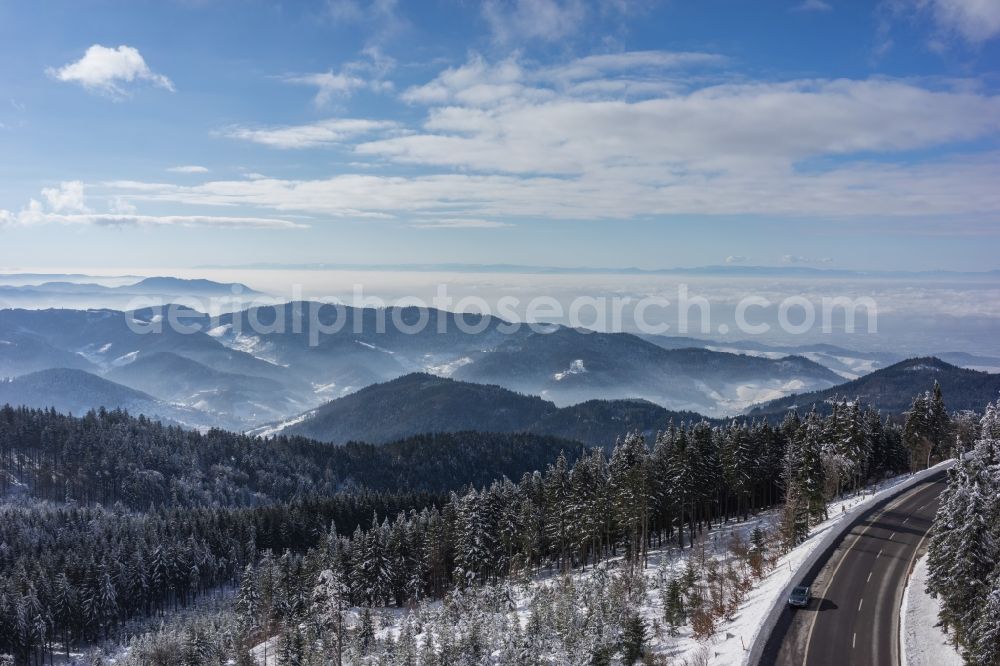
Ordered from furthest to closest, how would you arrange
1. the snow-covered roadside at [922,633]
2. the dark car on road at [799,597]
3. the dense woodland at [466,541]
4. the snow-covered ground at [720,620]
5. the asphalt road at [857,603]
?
1. the dense woodland at [466,541]
2. the dark car on road at [799,597]
3. the snow-covered ground at [720,620]
4. the asphalt road at [857,603]
5. the snow-covered roadside at [922,633]

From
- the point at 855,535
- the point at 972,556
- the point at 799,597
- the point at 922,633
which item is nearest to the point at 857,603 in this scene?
the point at 799,597

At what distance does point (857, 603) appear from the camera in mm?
47688

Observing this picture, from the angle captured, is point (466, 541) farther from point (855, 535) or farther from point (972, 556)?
point (972, 556)

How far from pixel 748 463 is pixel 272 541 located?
101419 mm

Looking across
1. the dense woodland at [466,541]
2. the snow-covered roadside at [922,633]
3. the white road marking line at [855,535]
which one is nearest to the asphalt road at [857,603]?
the white road marking line at [855,535]

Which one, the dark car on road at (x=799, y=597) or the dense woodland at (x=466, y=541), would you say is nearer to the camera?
the dark car on road at (x=799, y=597)

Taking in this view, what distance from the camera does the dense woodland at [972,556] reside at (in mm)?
35219

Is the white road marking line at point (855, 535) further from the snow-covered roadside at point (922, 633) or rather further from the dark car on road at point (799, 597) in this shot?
the snow-covered roadside at point (922, 633)

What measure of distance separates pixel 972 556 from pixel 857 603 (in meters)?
11.3

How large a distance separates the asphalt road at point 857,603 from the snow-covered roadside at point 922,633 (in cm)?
61

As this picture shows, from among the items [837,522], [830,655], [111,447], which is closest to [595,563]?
[837,522]

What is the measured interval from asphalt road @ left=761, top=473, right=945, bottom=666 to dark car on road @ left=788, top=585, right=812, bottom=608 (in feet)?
1.49

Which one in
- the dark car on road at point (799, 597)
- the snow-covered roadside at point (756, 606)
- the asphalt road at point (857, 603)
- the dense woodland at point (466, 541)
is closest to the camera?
the asphalt road at point (857, 603)

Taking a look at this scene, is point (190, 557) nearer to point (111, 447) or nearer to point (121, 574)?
point (121, 574)
